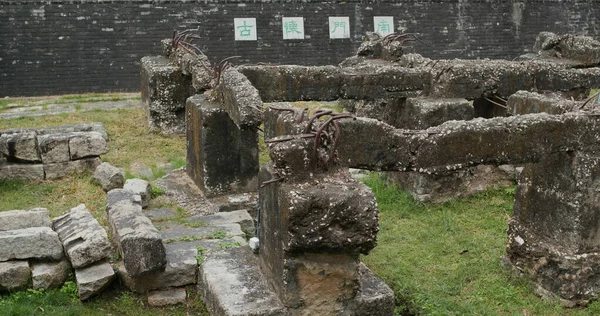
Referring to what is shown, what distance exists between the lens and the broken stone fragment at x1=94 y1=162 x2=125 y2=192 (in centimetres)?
844

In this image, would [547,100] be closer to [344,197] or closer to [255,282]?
[344,197]

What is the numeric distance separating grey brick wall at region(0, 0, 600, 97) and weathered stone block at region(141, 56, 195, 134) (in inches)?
215

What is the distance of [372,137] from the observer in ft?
15.9

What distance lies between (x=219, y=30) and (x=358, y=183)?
44.3 ft

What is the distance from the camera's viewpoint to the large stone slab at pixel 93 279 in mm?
5609

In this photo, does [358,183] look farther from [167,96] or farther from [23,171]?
[167,96]

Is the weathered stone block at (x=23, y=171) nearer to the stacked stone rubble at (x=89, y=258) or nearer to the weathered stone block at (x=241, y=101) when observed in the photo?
the weathered stone block at (x=241, y=101)

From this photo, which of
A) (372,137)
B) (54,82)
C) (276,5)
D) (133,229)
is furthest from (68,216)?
(276,5)

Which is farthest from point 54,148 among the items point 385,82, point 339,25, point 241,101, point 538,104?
point 339,25

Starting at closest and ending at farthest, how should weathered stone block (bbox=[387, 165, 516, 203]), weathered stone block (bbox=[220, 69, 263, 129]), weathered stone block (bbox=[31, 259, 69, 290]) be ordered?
weathered stone block (bbox=[31, 259, 69, 290]) < weathered stone block (bbox=[220, 69, 263, 129]) < weathered stone block (bbox=[387, 165, 516, 203])

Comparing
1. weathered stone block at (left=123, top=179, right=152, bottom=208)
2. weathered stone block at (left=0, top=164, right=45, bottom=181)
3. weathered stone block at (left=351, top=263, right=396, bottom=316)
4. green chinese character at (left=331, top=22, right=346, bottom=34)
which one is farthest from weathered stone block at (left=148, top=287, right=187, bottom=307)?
green chinese character at (left=331, top=22, right=346, bottom=34)

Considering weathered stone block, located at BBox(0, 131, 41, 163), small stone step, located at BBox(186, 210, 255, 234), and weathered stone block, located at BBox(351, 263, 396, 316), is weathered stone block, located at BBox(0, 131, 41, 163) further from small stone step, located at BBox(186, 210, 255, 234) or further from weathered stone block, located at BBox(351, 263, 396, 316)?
weathered stone block, located at BBox(351, 263, 396, 316)

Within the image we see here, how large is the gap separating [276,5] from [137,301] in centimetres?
1306

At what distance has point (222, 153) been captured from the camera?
314 inches
